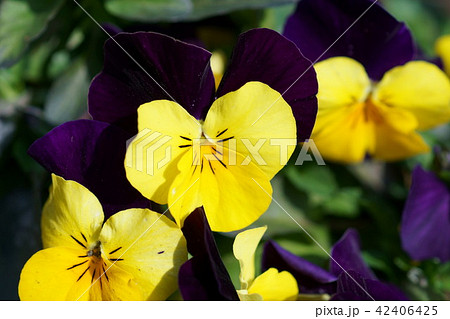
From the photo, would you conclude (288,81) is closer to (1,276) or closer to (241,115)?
(241,115)

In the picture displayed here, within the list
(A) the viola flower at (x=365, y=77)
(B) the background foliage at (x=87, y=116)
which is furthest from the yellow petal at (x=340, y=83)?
(B) the background foliage at (x=87, y=116)

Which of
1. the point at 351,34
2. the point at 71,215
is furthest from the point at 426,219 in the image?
the point at 71,215

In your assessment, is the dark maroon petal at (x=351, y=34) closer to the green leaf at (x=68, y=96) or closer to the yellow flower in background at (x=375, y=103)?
the yellow flower in background at (x=375, y=103)

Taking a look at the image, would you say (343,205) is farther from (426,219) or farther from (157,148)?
(157,148)

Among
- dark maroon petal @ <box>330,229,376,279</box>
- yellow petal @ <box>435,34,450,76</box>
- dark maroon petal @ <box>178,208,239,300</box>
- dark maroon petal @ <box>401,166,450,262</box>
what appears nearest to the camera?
dark maroon petal @ <box>178,208,239,300</box>

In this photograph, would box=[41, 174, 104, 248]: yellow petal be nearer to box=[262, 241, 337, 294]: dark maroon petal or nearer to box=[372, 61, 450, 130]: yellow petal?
box=[262, 241, 337, 294]: dark maroon petal

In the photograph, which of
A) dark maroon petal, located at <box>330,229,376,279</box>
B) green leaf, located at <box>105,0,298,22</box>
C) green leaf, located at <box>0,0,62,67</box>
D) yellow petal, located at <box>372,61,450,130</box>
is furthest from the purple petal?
green leaf, located at <box>0,0,62,67</box>
